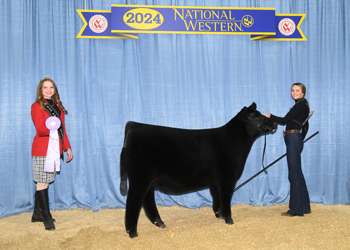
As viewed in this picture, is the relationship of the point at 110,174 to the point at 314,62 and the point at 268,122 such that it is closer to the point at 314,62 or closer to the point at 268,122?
the point at 268,122

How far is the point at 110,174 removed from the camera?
397 cm

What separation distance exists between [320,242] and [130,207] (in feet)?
6.33

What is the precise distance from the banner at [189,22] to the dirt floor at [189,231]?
2.57m

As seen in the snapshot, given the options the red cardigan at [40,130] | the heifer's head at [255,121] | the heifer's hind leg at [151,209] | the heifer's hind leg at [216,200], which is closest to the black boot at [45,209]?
the red cardigan at [40,130]

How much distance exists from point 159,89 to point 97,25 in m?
1.28

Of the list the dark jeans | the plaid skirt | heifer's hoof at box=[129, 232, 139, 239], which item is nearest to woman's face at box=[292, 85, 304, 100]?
the dark jeans

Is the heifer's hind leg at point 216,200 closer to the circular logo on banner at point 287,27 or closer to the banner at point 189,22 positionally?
the banner at point 189,22

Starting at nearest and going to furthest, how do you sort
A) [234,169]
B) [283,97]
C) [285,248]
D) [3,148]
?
[285,248] < [234,169] < [3,148] < [283,97]

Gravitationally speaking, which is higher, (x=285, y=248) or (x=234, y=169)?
(x=234, y=169)

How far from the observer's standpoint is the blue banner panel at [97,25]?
3.90 metres

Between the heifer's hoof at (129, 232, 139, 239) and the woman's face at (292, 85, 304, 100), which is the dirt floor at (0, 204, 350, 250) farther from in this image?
the woman's face at (292, 85, 304, 100)

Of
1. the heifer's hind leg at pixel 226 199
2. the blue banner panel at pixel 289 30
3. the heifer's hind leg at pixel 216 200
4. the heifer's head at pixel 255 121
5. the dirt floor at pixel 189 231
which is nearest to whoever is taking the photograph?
the dirt floor at pixel 189 231

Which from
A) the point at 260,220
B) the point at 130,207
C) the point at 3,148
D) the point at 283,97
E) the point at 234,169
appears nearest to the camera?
the point at 130,207

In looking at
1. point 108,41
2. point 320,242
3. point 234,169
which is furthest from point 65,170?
point 320,242
